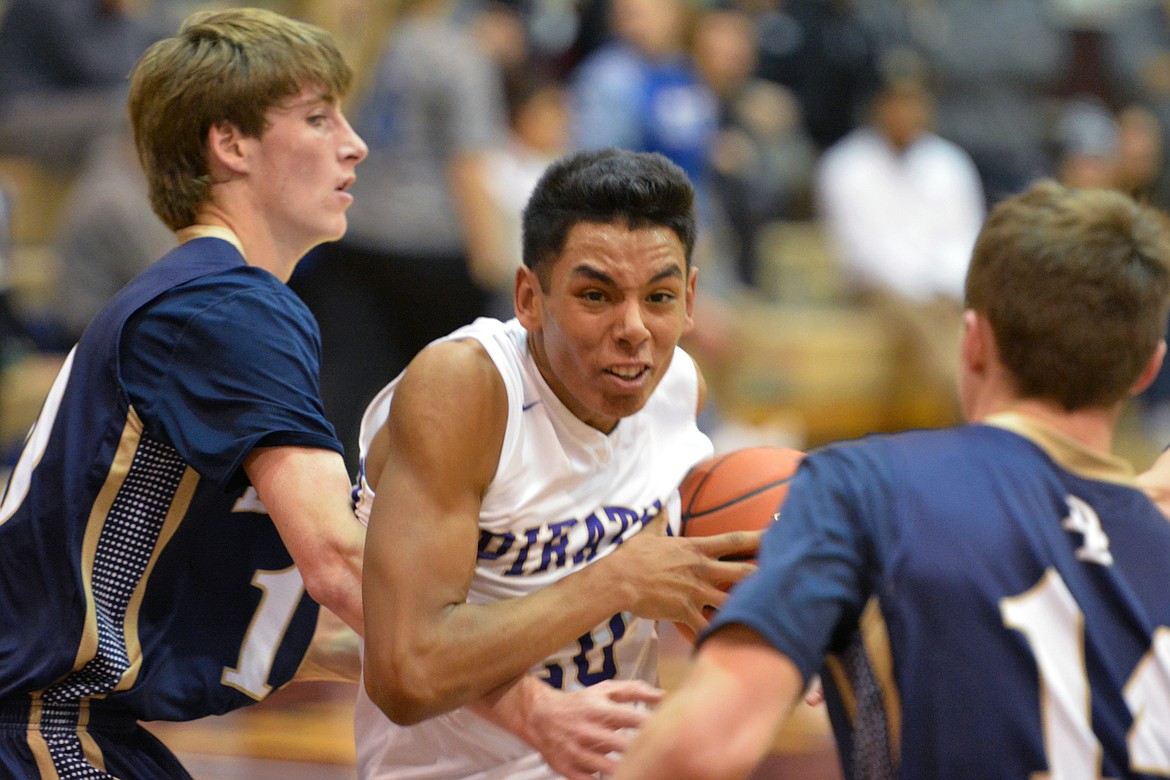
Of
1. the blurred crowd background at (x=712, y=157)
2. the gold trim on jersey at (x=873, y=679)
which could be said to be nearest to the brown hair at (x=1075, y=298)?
the gold trim on jersey at (x=873, y=679)

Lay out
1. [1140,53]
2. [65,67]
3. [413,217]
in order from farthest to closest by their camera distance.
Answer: [1140,53]
[65,67]
[413,217]

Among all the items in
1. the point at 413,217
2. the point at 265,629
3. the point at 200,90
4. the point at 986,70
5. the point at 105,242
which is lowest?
the point at 265,629

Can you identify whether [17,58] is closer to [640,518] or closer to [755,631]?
[640,518]

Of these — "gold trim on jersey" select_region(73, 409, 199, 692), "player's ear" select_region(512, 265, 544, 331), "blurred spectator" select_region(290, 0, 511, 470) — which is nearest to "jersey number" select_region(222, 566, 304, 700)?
"gold trim on jersey" select_region(73, 409, 199, 692)

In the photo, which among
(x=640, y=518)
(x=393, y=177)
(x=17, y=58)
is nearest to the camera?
(x=640, y=518)

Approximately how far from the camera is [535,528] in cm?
264

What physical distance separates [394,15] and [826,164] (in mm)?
3879

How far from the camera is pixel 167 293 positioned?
101 inches

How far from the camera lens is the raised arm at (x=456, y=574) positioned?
2.33 m

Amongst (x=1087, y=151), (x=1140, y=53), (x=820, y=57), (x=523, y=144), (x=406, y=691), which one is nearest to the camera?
(x=406, y=691)

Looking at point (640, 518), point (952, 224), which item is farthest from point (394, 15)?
point (640, 518)

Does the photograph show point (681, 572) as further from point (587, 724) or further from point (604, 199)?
point (604, 199)

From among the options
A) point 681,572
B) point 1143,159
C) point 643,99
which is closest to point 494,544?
point 681,572

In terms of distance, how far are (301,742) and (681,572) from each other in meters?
3.20
